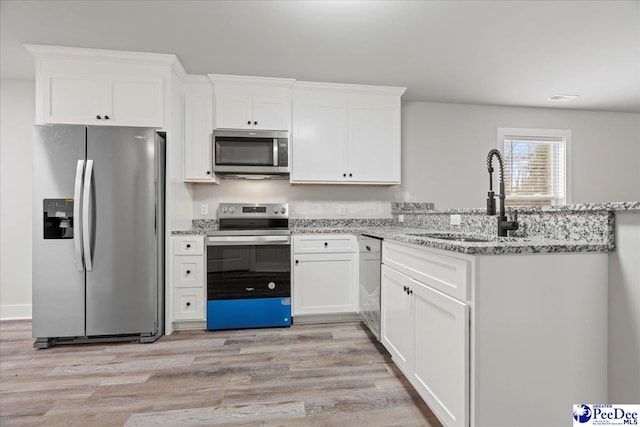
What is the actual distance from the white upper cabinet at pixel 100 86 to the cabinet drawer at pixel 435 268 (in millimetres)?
2333

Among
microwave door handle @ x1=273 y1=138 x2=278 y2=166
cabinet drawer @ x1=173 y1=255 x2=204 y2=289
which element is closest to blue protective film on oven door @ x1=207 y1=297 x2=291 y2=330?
cabinet drawer @ x1=173 y1=255 x2=204 y2=289

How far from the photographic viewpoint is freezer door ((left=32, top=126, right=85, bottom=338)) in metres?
2.49

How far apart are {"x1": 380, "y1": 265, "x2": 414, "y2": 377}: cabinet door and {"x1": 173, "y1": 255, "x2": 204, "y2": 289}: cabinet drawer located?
5.41 ft

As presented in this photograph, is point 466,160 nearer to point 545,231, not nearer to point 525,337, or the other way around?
point 545,231

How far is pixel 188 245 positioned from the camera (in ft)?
9.37

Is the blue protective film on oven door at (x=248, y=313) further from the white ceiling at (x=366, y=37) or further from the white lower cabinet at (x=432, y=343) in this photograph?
the white ceiling at (x=366, y=37)

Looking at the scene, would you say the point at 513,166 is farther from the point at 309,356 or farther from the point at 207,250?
the point at 207,250

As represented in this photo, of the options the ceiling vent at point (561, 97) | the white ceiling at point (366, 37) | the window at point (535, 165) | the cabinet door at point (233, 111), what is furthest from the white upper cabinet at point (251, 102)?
the ceiling vent at point (561, 97)

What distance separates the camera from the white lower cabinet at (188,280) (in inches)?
112

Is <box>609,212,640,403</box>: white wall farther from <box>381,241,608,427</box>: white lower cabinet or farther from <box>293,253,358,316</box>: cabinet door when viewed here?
<box>293,253,358,316</box>: cabinet door

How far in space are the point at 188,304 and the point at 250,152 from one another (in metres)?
1.56

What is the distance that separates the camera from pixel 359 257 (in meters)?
3.02

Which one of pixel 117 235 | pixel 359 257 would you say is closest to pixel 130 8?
pixel 117 235

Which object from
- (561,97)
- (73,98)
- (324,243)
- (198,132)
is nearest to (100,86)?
(73,98)
